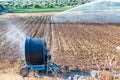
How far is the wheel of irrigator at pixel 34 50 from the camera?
33.2 feet

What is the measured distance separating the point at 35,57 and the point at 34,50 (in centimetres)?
22

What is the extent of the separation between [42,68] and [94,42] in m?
6.27

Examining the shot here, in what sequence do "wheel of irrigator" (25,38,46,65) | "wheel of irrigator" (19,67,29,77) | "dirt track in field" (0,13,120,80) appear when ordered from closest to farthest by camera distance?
"wheel of irrigator" (25,38,46,65), "wheel of irrigator" (19,67,29,77), "dirt track in field" (0,13,120,80)

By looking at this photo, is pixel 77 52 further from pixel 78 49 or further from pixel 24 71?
pixel 24 71

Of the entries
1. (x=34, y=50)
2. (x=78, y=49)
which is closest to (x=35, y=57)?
(x=34, y=50)

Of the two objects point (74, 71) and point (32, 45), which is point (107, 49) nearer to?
point (74, 71)

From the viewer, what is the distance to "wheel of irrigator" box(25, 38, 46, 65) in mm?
10109

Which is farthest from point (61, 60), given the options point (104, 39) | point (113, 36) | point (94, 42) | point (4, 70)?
point (113, 36)

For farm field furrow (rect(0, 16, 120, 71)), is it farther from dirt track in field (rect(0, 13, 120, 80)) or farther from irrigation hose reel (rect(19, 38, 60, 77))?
irrigation hose reel (rect(19, 38, 60, 77))

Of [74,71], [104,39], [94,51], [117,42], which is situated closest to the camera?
[74,71]

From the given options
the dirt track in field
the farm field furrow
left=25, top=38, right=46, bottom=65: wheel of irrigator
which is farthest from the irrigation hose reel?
the farm field furrow

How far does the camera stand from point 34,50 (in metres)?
10.1

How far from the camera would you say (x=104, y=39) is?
17.3m

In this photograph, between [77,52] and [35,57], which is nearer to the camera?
[35,57]
